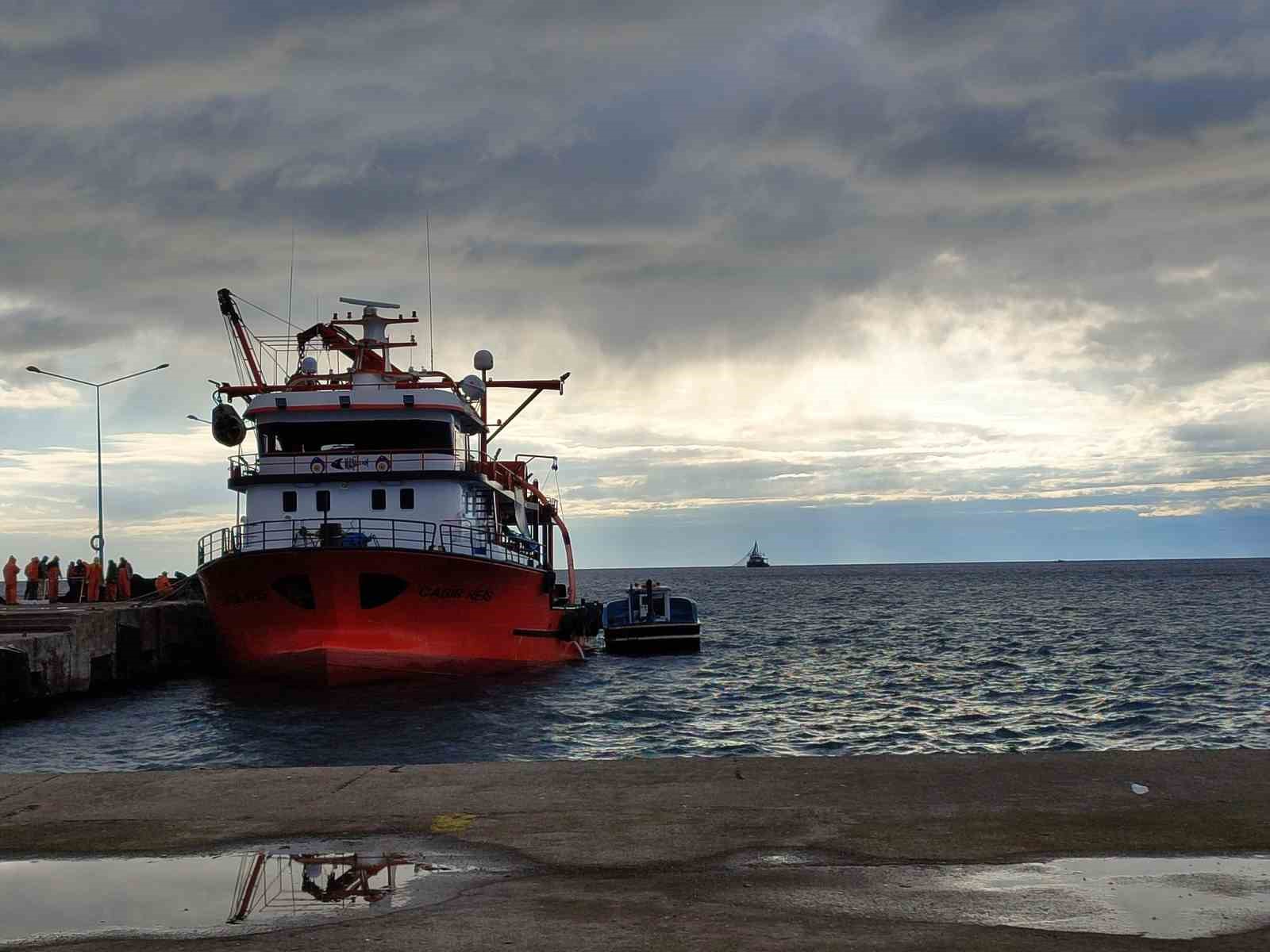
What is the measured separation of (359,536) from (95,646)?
28.2 feet

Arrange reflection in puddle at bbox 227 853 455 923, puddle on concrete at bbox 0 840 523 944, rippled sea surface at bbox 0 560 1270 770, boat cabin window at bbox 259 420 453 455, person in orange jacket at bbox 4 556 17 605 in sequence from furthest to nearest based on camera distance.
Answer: person in orange jacket at bbox 4 556 17 605, boat cabin window at bbox 259 420 453 455, rippled sea surface at bbox 0 560 1270 770, reflection in puddle at bbox 227 853 455 923, puddle on concrete at bbox 0 840 523 944

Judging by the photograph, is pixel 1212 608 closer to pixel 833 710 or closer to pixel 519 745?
pixel 833 710

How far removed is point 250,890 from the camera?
20.4 feet

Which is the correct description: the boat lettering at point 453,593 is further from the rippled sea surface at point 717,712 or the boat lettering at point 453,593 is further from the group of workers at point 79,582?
the group of workers at point 79,582

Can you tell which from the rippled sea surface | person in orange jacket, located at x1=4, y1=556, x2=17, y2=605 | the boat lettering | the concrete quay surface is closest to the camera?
the concrete quay surface

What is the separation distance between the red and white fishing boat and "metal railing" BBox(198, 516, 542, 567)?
0.05 metres

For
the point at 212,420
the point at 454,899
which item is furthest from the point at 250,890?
the point at 212,420

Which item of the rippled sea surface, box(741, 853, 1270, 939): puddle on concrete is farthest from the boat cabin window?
box(741, 853, 1270, 939): puddle on concrete

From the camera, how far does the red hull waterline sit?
27.5 m

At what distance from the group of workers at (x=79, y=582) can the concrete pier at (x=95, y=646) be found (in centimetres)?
317

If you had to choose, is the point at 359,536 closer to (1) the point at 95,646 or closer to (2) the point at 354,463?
(2) the point at 354,463

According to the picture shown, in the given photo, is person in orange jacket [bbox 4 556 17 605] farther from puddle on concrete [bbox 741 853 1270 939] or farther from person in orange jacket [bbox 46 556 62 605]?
puddle on concrete [bbox 741 853 1270 939]

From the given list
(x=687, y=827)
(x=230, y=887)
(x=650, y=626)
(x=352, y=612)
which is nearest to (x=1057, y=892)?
(x=687, y=827)

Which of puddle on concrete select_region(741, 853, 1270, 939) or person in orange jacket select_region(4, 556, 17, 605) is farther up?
person in orange jacket select_region(4, 556, 17, 605)
